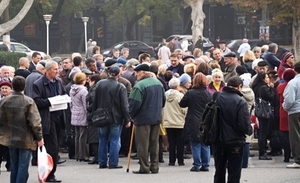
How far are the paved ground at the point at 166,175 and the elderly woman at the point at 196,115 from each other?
0.25 meters

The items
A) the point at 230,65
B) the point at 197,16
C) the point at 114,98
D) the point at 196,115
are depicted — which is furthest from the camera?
the point at 197,16

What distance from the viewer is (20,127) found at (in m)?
12.5

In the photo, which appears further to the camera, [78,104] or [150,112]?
[78,104]

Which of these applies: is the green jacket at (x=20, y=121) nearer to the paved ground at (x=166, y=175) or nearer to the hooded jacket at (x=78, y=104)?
the paved ground at (x=166, y=175)

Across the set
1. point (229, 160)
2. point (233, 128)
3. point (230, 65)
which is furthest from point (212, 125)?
point (230, 65)

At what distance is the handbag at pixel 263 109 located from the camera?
16.8 metres

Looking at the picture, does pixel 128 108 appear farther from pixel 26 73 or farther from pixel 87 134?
pixel 26 73

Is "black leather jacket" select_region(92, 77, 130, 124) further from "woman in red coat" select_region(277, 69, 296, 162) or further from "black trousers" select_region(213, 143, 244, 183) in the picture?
"black trousers" select_region(213, 143, 244, 183)

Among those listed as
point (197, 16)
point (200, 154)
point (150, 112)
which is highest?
point (197, 16)

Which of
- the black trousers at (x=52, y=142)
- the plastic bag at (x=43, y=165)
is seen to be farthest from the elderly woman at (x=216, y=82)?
the plastic bag at (x=43, y=165)

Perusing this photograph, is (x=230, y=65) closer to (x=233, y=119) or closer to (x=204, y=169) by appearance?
(x=204, y=169)

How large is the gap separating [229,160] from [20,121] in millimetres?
3010

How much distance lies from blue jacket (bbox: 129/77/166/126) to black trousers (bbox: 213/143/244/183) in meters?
2.95

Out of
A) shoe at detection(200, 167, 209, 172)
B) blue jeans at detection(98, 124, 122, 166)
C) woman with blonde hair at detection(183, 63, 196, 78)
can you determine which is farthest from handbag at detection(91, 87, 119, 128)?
woman with blonde hair at detection(183, 63, 196, 78)
